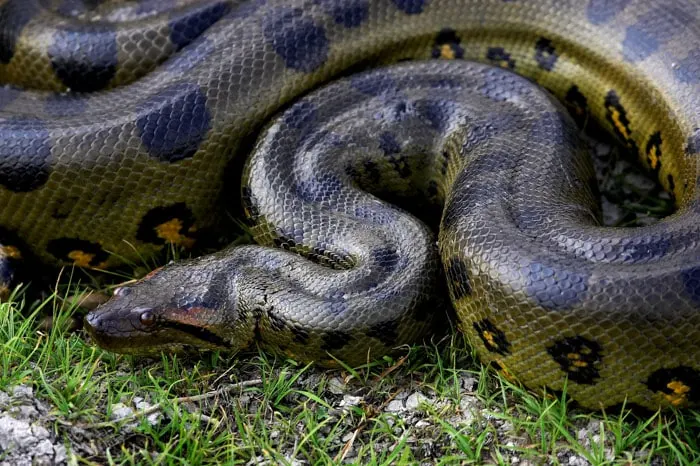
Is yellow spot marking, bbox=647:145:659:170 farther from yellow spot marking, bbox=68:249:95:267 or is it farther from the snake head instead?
yellow spot marking, bbox=68:249:95:267

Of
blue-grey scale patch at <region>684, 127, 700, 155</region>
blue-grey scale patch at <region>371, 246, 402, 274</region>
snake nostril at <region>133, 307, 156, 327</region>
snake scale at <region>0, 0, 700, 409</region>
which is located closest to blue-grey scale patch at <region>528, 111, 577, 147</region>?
snake scale at <region>0, 0, 700, 409</region>

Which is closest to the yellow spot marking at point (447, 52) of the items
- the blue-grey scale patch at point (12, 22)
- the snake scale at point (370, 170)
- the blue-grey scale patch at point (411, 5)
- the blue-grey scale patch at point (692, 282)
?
the snake scale at point (370, 170)

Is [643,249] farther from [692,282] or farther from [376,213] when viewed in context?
[376,213]

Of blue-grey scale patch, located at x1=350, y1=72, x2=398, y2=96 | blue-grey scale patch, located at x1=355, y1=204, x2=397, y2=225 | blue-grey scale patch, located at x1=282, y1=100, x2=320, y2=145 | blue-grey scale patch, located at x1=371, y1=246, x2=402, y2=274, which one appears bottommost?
blue-grey scale patch, located at x1=371, y1=246, x2=402, y2=274

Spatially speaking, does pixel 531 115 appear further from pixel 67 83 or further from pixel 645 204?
pixel 67 83

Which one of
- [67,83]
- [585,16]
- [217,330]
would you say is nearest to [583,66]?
[585,16]
